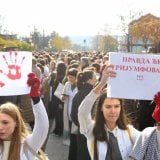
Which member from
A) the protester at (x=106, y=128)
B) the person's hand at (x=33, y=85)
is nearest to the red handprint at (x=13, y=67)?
the person's hand at (x=33, y=85)

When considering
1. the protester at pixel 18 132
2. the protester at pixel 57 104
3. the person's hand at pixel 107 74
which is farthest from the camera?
the protester at pixel 57 104

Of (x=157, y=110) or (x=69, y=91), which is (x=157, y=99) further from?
(x=69, y=91)

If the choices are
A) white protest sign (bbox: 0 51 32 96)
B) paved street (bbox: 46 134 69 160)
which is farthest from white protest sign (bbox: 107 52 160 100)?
paved street (bbox: 46 134 69 160)

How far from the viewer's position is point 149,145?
388 centimetres

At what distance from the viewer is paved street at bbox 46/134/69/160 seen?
893cm

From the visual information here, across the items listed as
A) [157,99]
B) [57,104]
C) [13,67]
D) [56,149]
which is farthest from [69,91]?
[157,99]

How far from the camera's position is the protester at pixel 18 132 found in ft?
12.6

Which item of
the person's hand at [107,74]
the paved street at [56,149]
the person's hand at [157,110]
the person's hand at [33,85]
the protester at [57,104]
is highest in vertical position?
the person's hand at [107,74]

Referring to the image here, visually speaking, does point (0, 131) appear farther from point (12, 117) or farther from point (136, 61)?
point (136, 61)

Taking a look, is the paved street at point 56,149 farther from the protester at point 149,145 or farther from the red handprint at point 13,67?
the protester at point 149,145

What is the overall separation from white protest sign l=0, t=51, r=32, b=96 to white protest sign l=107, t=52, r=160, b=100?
0.74 meters

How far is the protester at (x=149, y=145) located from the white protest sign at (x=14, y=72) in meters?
1.07

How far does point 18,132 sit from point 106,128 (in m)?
0.83

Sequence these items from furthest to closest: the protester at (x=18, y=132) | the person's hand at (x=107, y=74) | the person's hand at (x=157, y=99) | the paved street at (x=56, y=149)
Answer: the paved street at (x=56, y=149) < the person's hand at (x=107, y=74) < the person's hand at (x=157, y=99) < the protester at (x=18, y=132)
